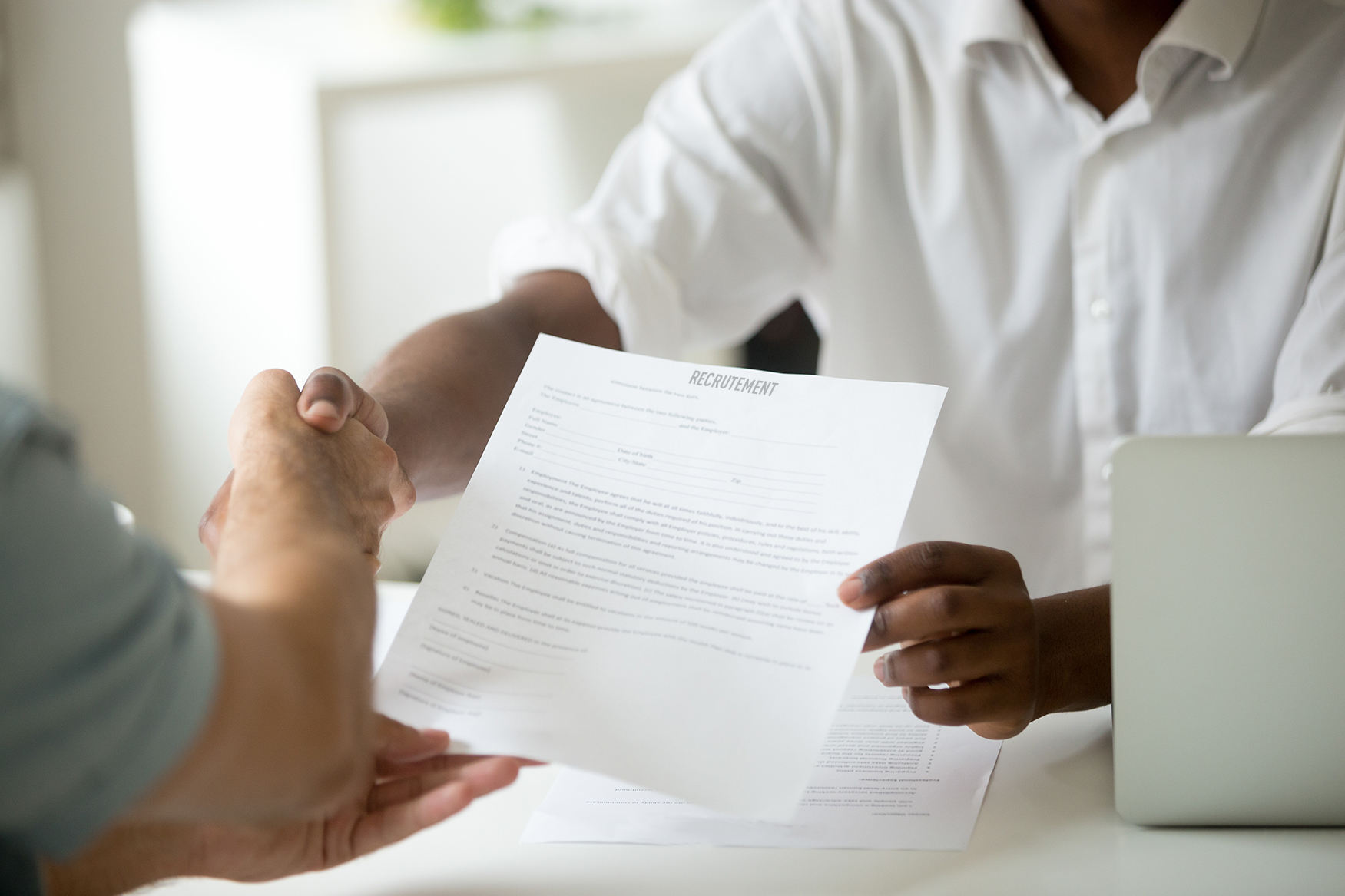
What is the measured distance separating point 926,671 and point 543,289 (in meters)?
0.61

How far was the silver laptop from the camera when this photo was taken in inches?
22.3

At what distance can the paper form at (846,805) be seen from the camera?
0.62m

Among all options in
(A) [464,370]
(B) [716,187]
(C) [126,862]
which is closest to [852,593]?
(C) [126,862]

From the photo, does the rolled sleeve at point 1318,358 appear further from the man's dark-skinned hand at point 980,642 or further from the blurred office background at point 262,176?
the blurred office background at point 262,176

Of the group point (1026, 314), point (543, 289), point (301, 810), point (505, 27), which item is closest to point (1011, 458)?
point (1026, 314)

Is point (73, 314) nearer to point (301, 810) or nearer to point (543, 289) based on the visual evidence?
point (543, 289)

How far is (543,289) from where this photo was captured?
112 cm

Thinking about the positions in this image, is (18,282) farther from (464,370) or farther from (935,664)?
(935,664)

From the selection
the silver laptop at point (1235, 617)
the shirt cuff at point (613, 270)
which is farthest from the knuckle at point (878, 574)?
the shirt cuff at point (613, 270)

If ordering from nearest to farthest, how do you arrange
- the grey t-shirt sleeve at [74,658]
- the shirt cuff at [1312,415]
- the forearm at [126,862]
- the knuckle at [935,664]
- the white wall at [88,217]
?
the grey t-shirt sleeve at [74,658]
the forearm at [126,862]
the knuckle at [935,664]
the shirt cuff at [1312,415]
the white wall at [88,217]

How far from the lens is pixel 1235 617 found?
58 cm

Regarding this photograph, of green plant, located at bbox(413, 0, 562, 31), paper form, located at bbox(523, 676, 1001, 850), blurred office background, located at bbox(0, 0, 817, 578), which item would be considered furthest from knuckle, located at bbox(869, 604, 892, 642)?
green plant, located at bbox(413, 0, 562, 31)

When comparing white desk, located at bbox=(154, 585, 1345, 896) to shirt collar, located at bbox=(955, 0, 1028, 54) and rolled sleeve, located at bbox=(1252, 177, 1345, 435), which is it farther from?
shirt collar, located at bbox=(955, 0, 1028, 54)

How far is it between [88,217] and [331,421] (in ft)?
8.22
